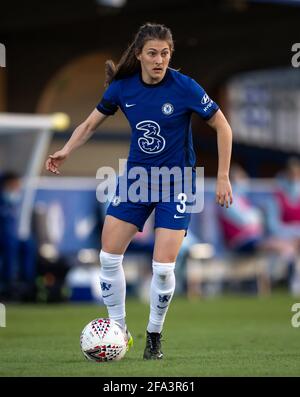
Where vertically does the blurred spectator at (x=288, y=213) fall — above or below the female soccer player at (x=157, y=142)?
above

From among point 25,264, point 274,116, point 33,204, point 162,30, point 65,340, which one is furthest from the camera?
point 274,116

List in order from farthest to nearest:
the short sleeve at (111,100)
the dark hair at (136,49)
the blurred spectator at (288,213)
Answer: the blurred spectator at (288,213) → the short sleeve at (111,100) → the dark hair at (136,49)

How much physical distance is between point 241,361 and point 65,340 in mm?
2574

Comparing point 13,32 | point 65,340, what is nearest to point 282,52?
point 13,32

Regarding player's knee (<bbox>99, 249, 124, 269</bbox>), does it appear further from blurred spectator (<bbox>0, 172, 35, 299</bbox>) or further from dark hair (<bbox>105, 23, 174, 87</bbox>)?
blurred spectator (<bbox>0, 172, 35, 299</bbox>)

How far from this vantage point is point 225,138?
311 inches

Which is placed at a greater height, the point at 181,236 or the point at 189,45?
the point at 189,45

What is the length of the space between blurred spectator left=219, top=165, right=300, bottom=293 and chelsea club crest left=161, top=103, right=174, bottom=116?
434 inches

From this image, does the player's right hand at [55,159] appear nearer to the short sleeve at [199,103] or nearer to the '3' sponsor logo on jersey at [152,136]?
the '3' sponsor logo on jersey at [152,136]

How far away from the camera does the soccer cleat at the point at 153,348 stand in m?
7.97

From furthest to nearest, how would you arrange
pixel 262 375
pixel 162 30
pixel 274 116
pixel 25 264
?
1. pixel 274 116
2. pixel 25 264
3. pixel 162 30
4. pixel 262 375

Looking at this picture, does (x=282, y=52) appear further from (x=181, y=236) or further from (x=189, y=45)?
(x=181, y=236)

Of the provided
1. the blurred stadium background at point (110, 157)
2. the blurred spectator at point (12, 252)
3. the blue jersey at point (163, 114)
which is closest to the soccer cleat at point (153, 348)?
the blue jersey at point (163, 114)
